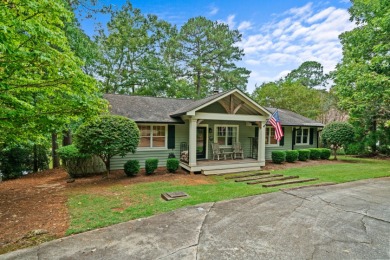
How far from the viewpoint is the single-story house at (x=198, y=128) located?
999 cm

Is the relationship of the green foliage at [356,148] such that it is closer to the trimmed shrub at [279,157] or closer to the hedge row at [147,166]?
the trimmed shrub at [279,157]

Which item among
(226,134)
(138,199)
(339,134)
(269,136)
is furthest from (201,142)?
(339,134)

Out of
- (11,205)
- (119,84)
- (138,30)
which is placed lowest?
(11,205)

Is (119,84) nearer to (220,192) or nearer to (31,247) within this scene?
(220,192)

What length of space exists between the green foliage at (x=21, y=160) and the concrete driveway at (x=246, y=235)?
879 centimetres

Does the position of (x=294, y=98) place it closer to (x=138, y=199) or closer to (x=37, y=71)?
(x=138, y=199)

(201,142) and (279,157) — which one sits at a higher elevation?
(201,142)

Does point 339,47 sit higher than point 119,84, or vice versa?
point 339,47

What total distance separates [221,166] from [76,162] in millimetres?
6696

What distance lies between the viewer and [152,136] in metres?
10.9

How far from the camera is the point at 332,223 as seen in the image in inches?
175

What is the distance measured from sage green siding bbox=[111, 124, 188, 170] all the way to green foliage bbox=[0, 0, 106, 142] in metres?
4.55

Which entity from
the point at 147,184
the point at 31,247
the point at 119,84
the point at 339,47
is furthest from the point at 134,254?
the point at 339,47

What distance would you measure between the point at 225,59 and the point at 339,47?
38.8 feet
